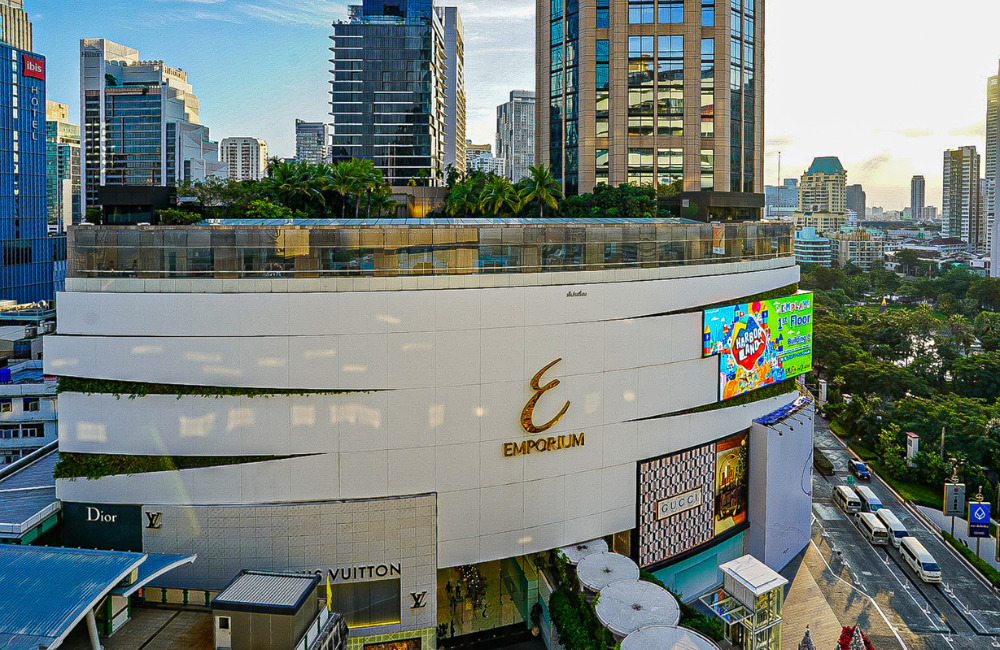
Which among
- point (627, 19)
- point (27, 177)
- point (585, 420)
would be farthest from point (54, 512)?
point (27, 177)

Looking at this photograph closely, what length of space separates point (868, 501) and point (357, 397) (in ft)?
112

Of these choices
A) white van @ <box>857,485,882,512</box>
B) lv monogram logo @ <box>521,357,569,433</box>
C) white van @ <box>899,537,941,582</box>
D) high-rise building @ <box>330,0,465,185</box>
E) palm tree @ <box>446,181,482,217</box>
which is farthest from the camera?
high-rise building @ <box>330,0,465,185</box>

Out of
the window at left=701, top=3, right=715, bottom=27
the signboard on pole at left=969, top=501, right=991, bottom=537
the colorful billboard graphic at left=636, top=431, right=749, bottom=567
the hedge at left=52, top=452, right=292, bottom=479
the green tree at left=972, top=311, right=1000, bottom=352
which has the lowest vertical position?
the signboard on pole at left=969, top=501, right=991, bottom=537

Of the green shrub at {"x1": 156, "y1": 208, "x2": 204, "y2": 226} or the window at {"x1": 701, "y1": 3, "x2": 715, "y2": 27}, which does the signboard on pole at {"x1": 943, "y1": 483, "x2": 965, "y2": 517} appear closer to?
the window at {"x1": 701, "y1": 3, "x2": 715, "y2": 27}

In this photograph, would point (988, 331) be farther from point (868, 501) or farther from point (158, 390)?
point (158, 390)

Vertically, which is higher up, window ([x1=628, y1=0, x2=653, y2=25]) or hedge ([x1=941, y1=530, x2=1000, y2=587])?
window ([x1=628, y1=0, x2=653, y2=25])

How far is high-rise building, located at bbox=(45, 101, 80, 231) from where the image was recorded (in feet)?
449

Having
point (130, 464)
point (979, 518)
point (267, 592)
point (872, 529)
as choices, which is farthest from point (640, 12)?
point (267, 592)

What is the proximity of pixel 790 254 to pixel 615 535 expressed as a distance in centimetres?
1559

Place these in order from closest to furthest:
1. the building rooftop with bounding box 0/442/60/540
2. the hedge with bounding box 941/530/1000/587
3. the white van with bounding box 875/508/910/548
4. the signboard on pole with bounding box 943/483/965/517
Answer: the building rooftop with bounding box 0/442/60/540 → the hedge with bounding box 941/530/1000/587 → the white van with bounding box 875/508/910/548 → the signboard on pole with bounding box 943/483/965/517

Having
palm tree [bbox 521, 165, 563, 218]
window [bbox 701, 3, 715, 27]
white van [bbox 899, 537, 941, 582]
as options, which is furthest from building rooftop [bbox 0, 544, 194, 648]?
window [bbox 701, 3, 715, 27]

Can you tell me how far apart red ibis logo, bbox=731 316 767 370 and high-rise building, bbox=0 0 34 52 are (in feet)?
349

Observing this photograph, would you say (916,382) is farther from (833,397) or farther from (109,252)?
(109,252)

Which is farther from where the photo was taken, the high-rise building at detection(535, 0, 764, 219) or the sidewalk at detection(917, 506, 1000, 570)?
the high-rise building at detection(535, 0, 764, 219)
